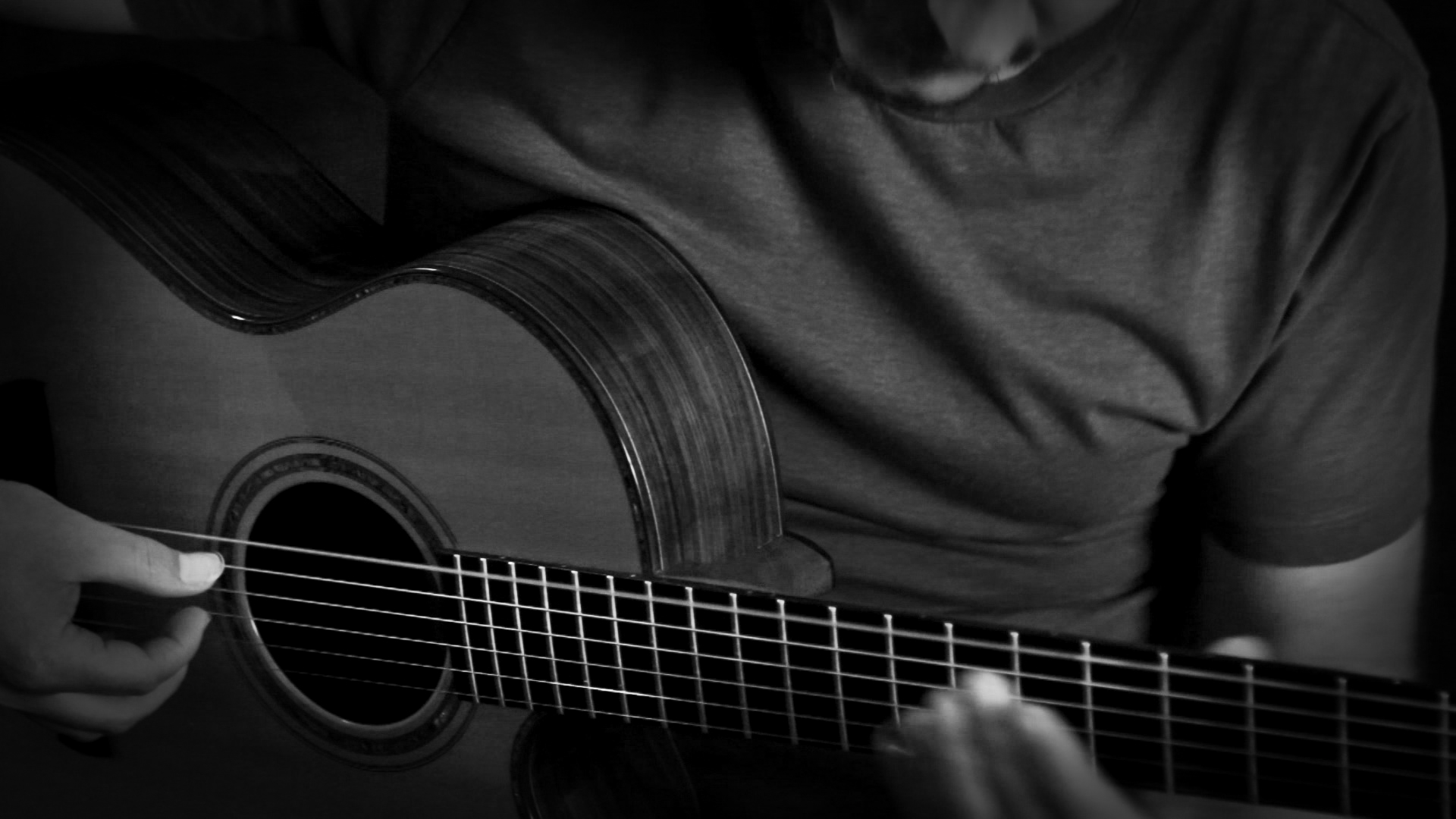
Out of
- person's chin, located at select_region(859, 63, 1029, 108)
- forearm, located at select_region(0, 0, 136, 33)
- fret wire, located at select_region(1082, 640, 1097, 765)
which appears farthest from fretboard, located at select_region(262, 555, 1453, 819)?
forearm, located at select_region(0, 0, 136, 33)

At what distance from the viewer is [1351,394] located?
2.32 feet

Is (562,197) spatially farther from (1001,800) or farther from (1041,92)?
(1001,800)

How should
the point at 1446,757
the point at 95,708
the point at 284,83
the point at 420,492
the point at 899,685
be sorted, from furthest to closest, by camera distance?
the point at 284,83, the point at 95,708, the point at 420,492, the point at 899,685, the point at 1446,757

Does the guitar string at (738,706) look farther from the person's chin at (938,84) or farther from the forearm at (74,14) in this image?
the forearm at (74,14)

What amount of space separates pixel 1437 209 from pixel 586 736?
2.02 ft

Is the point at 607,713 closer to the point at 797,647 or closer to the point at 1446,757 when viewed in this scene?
the point at 797,647

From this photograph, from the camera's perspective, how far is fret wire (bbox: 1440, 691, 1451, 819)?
56cm

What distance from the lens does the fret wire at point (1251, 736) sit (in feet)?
1.95

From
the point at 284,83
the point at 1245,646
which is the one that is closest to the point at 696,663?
the point at 1245,646

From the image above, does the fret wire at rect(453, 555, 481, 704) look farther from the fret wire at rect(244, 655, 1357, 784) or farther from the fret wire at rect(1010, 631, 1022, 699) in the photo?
the fret wire at rect(1010, 631, 1022, 699)

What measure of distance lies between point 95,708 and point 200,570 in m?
0.16

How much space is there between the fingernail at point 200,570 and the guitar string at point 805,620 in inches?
0.6

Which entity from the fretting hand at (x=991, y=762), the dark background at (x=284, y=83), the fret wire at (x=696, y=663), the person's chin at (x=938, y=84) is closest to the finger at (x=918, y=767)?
the fretting hand at (x=991, y=762)

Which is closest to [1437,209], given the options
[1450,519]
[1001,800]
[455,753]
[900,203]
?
[1450,519]
